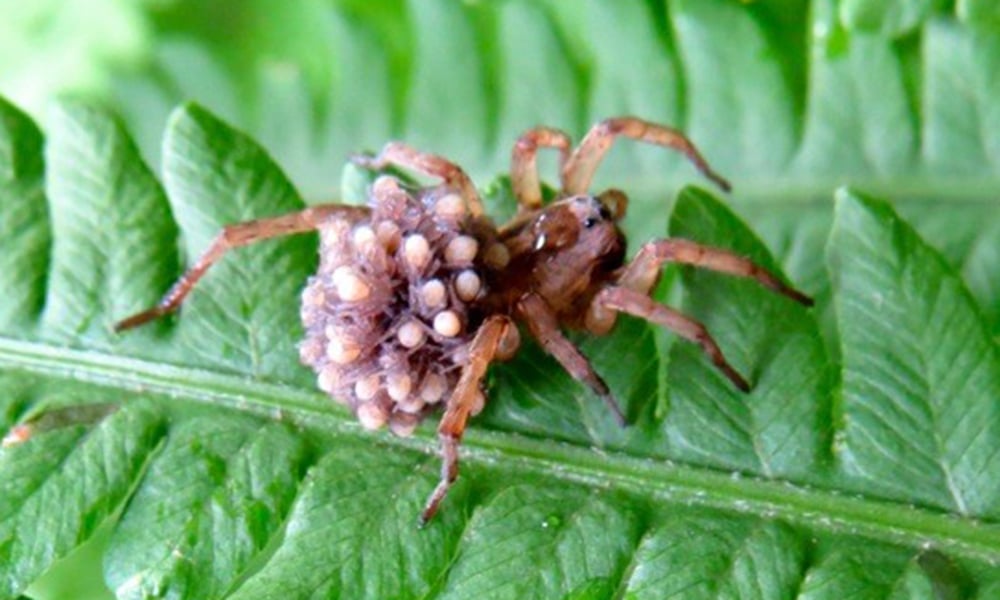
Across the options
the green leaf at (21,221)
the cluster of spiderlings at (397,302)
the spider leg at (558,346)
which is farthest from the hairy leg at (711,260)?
the green leaf at (21,221)

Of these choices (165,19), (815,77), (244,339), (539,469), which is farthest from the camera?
(165,19)

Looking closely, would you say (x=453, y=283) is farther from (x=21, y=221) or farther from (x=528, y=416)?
(x=21, y=221)

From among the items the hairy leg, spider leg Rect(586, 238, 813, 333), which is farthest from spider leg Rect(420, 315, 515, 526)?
the hairy leg

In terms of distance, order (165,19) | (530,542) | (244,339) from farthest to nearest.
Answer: (165,19) < (244,339) < (530,542)

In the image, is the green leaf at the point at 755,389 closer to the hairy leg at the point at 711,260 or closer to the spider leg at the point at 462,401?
the hairy leg at the point at 711,260

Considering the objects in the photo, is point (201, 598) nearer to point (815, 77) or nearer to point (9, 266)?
point (9, 266)

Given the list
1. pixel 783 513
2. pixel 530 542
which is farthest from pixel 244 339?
pixel 783 513

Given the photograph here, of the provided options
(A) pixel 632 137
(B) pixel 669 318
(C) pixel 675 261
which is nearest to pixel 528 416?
(B) pixel 669 318
